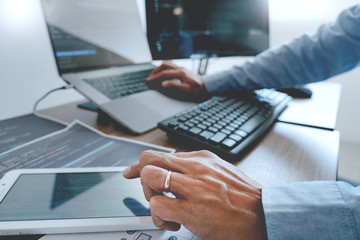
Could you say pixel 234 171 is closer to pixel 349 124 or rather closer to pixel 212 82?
pixel 212 82

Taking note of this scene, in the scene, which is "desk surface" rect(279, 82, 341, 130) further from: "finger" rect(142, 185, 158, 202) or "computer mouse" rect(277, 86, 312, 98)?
"finger" rect(142, 185, 158, 202)

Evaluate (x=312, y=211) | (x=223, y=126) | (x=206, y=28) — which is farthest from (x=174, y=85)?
(x=312, y=211)

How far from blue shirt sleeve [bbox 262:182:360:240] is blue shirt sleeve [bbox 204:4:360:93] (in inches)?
18.5

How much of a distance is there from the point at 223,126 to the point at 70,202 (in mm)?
299

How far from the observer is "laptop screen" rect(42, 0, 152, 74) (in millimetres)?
588

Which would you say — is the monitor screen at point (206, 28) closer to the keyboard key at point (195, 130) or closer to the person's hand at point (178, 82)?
the person's hand at point (178, 82)

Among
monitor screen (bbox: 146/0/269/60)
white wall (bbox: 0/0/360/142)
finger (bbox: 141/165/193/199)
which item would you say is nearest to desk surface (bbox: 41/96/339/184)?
finger (bbox: 141/165/193/199)

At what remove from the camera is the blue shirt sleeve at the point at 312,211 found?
0.90ft

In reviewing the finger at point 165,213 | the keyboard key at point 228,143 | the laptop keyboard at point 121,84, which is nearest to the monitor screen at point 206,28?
the laptop keyboard at point 121,84

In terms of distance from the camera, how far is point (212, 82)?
74 cm

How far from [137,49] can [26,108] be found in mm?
392

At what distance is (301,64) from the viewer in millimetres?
754

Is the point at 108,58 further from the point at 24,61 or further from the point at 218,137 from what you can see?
the point at 218,137

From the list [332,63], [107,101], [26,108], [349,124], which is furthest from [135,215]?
[349,124]
